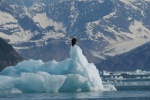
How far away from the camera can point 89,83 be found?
148 metres

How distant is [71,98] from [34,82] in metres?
13.8

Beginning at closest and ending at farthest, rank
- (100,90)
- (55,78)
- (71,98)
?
(71,98), (55,78), (100,90)

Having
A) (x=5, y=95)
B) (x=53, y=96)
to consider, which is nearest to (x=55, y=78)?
(x=53, y=96)

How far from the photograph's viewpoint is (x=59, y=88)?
150 m

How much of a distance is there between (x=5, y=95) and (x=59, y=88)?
1201 centimetres

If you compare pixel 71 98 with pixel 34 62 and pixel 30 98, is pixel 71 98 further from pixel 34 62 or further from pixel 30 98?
pixel 34 62

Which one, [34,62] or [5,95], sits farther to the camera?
[34,62]

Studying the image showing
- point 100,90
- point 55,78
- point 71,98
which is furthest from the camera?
point 100,90

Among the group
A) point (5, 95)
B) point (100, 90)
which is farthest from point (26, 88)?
point (100, 90)

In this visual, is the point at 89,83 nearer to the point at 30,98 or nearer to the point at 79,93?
the point at 79,93

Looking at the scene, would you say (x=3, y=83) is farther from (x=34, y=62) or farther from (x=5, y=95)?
(x=34, y=62)

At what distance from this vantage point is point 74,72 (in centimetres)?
14700

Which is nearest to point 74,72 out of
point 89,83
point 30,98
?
point 89,83

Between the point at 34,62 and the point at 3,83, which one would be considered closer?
the point at 3,83
